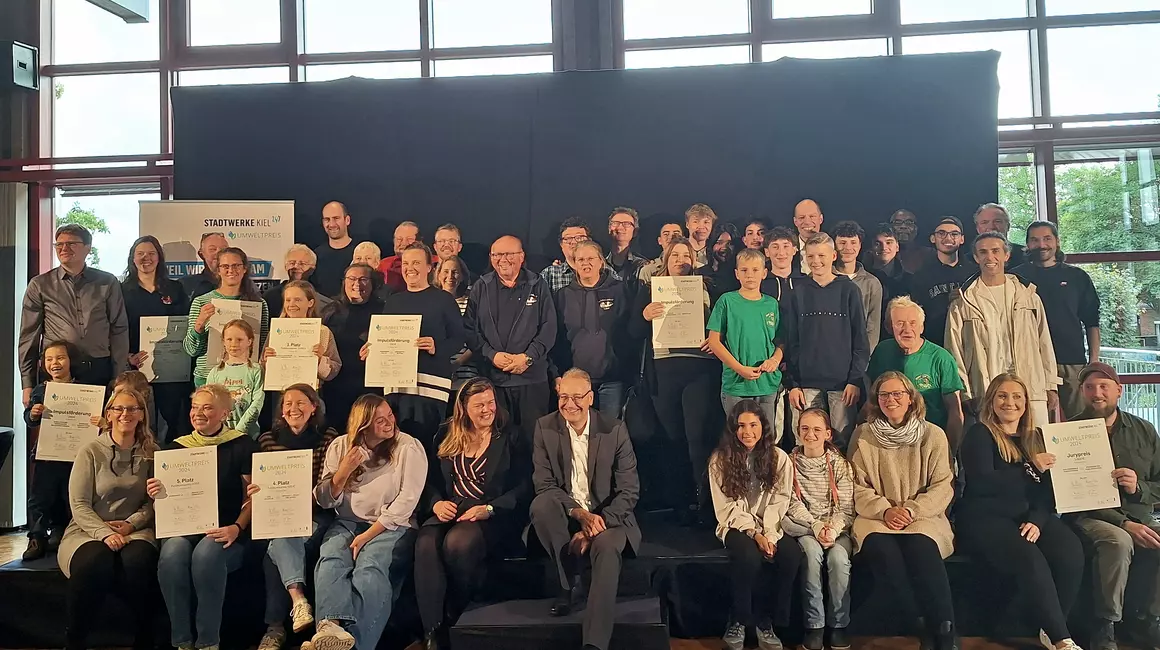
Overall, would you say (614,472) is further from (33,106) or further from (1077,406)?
(33,106)

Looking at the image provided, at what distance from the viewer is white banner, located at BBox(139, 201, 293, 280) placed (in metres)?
3.93

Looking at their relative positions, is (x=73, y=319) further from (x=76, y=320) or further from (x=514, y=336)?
(x=514, y=336)

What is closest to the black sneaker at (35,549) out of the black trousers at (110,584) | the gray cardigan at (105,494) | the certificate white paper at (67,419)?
the gray cardigan at (105,494)

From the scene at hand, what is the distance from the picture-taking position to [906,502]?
3137 mm

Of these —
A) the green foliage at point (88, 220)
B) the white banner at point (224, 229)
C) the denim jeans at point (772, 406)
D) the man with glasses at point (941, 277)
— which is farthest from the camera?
the green foliage at point (88, 220)

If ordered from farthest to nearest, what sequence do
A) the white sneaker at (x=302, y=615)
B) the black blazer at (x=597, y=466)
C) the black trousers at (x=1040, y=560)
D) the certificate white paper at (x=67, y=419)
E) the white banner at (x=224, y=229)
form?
the white banner at (x=224, y=229), the certificate white paper at (x=67, y=419), the black blazer at (x=597, y=466), the white sneaker at (x=302, y=615), the black trousers at (x=1040, y=560)

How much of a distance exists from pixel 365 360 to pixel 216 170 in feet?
4.93

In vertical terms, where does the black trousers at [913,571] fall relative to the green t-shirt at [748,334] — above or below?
below

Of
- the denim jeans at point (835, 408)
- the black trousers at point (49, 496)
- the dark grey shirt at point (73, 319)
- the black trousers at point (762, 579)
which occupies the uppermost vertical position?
the dark grey shirt at point (73, 319)

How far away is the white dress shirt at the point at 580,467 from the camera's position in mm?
3217

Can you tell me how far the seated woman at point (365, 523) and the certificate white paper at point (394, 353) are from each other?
0.25 metres

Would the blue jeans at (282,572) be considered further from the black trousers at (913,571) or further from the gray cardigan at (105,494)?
the black trousers at (913,571)

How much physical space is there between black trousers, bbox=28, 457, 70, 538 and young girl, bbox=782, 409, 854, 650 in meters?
3.55

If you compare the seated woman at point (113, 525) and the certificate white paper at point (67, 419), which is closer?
the seated woman at point (113, 525)
